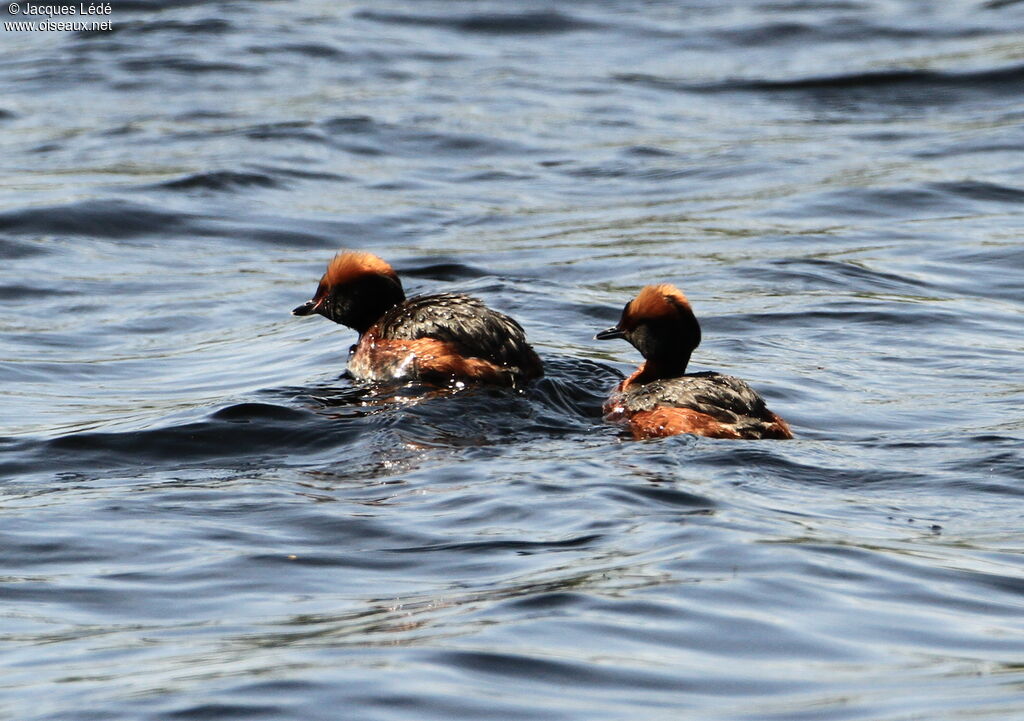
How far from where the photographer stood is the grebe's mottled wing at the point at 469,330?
10.3 metres

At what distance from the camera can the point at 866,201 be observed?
18.1 meters

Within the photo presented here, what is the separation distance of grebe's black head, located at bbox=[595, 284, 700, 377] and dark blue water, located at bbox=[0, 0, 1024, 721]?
22.2 inches

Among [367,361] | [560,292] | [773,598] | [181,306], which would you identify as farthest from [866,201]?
[773,598]

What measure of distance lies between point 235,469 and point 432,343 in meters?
1.81

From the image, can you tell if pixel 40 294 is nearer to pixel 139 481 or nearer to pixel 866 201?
pixel 139 481

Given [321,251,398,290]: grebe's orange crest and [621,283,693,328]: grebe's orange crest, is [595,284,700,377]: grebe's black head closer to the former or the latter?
[621,283,693,328]: grebe's orange crest

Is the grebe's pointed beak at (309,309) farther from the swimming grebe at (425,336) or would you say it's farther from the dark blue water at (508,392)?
the dark blue water at (508,392)

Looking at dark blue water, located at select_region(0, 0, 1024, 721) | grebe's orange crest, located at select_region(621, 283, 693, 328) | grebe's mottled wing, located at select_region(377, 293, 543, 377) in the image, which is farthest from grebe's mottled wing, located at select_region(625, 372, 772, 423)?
grebe's mottled wing, located at select_region(377, 293, 543, 377)

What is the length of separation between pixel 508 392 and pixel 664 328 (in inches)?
41.0

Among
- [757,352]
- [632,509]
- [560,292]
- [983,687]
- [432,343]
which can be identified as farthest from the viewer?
[560,292]

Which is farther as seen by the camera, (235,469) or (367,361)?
(367,361)

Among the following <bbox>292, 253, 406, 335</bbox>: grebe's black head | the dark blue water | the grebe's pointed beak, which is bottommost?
the dark blue water

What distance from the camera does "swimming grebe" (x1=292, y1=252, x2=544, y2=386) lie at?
10.3 meters

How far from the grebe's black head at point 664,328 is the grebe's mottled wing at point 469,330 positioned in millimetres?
722
